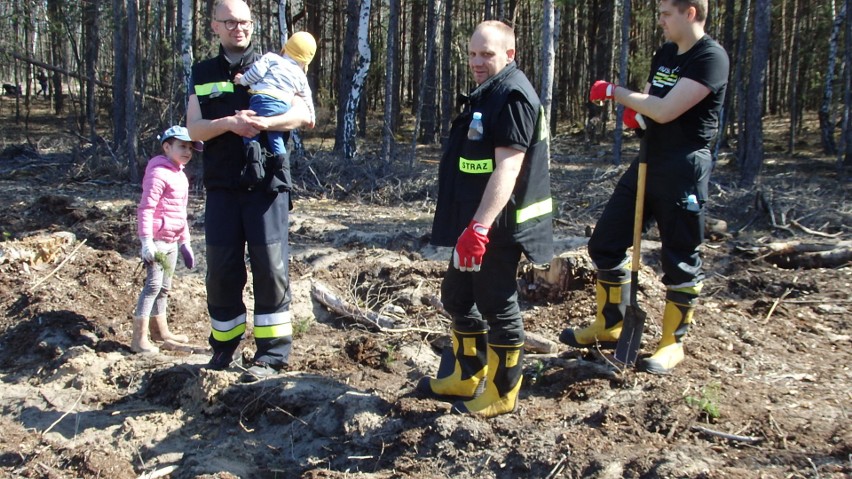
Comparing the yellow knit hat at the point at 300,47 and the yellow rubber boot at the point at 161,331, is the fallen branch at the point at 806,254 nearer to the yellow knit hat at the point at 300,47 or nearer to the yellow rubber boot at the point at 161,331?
the yellow knit hat at the point at 300,47

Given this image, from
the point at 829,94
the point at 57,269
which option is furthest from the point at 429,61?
the point at 57,269

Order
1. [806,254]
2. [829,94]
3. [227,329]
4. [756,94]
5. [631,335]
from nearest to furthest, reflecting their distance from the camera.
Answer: [631,335], [227,329], [806,254], [756,94], [829,94]

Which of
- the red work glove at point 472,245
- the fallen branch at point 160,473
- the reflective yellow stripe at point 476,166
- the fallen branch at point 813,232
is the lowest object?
the fallen branch at point 160,473

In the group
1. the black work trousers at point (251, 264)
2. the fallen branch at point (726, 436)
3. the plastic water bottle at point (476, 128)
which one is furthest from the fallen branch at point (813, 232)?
the black work trousers at point (251, 264)

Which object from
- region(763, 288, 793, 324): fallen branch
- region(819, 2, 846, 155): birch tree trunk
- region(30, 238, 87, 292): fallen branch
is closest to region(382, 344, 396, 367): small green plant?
region(763, 288, 793, 324): fallen branch

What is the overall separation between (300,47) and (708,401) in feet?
9.92

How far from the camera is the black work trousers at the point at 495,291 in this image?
3740 millimetres

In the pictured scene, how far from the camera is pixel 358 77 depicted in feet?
49.4

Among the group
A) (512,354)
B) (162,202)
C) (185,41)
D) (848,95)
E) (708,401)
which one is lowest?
(708,401)

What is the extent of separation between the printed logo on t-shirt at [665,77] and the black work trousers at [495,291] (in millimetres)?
1431

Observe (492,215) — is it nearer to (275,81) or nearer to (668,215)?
(668,215)

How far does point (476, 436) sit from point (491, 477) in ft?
0.81

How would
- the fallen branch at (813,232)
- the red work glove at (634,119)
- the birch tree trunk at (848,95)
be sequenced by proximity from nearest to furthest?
the red work glove at (634,119)
the fallen branch at (813,232)
the birch tree trunk at (848,95)

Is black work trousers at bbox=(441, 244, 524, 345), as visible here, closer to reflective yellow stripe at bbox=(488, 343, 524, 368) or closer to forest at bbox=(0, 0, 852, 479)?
reflective yellow stripe at bbox=(488, 343, 524, 368)
